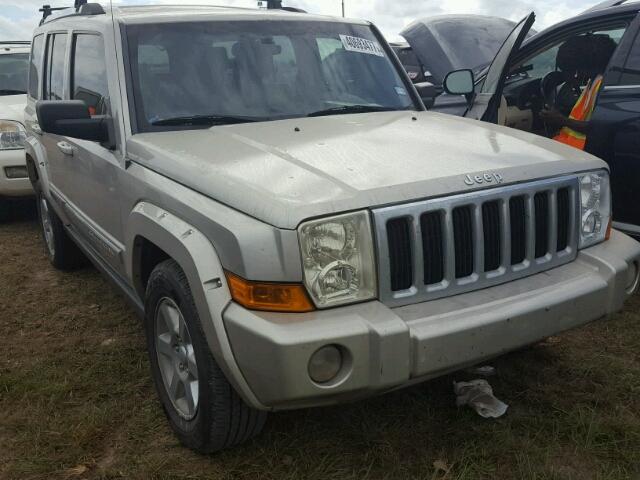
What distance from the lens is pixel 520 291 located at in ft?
8.04

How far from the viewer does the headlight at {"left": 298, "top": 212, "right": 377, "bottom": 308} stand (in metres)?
2.15

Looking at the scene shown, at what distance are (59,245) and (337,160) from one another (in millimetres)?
3290

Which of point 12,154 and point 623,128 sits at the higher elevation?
point 623,128

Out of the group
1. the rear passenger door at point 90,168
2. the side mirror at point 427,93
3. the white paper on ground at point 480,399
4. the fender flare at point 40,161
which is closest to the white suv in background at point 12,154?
the fender flare at point 40,161

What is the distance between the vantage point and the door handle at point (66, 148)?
3885 mm

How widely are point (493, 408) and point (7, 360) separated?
268 centimetres

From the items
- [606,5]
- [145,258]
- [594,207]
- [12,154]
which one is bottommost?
[12,154]

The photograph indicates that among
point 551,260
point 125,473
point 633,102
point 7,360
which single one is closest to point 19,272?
point 7,360

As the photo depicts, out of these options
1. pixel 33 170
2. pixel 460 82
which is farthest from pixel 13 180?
pixel 460 82

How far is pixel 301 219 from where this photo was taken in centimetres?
210

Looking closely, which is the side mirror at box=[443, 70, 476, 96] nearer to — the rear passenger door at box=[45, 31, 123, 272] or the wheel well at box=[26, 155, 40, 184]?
the rear passenger door at box=[45, 31, 123, 272]

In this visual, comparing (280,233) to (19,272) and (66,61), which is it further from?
(19,272)

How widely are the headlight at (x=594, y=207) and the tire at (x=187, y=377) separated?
5.10ft

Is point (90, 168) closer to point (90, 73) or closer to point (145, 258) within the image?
point (90, 73)
